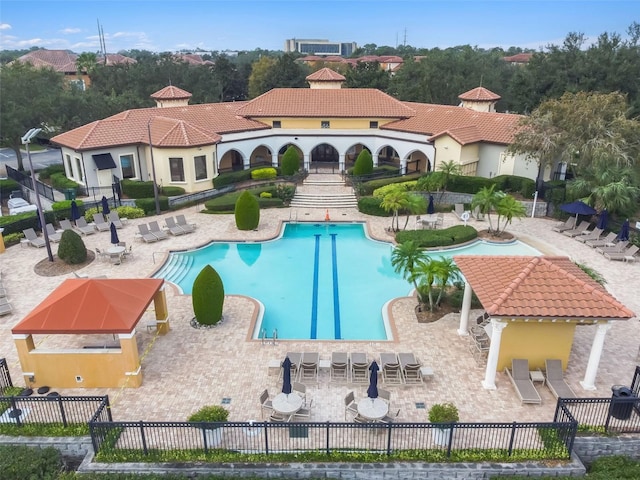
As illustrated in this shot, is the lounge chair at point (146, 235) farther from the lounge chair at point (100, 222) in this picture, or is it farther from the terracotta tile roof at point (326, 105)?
the terracotta tile roof at point (326, 105)

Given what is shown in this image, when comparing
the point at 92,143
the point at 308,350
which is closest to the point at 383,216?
the point at 308,350

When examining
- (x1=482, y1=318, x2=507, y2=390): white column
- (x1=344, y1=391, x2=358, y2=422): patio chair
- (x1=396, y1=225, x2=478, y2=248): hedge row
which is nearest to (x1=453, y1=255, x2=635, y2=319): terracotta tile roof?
(x1=482, y1=318, x2=507, y2=390): white column

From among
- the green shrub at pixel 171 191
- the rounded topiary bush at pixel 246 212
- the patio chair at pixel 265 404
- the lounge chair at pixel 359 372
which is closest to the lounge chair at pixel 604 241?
the lounge chair at pixel 359 372

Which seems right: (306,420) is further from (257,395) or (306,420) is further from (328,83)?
(328,83)

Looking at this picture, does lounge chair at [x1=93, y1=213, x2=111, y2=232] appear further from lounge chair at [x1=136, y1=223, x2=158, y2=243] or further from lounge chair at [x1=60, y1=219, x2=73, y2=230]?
lounge chair at [x1=136, y1=223, x2=158, y2=243]

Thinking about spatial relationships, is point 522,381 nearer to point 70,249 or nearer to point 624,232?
point 624,232

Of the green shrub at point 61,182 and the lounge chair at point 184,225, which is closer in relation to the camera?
the lounge chair at point 184,225

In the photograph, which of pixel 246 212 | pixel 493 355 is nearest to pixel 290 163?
pixel 246 212
